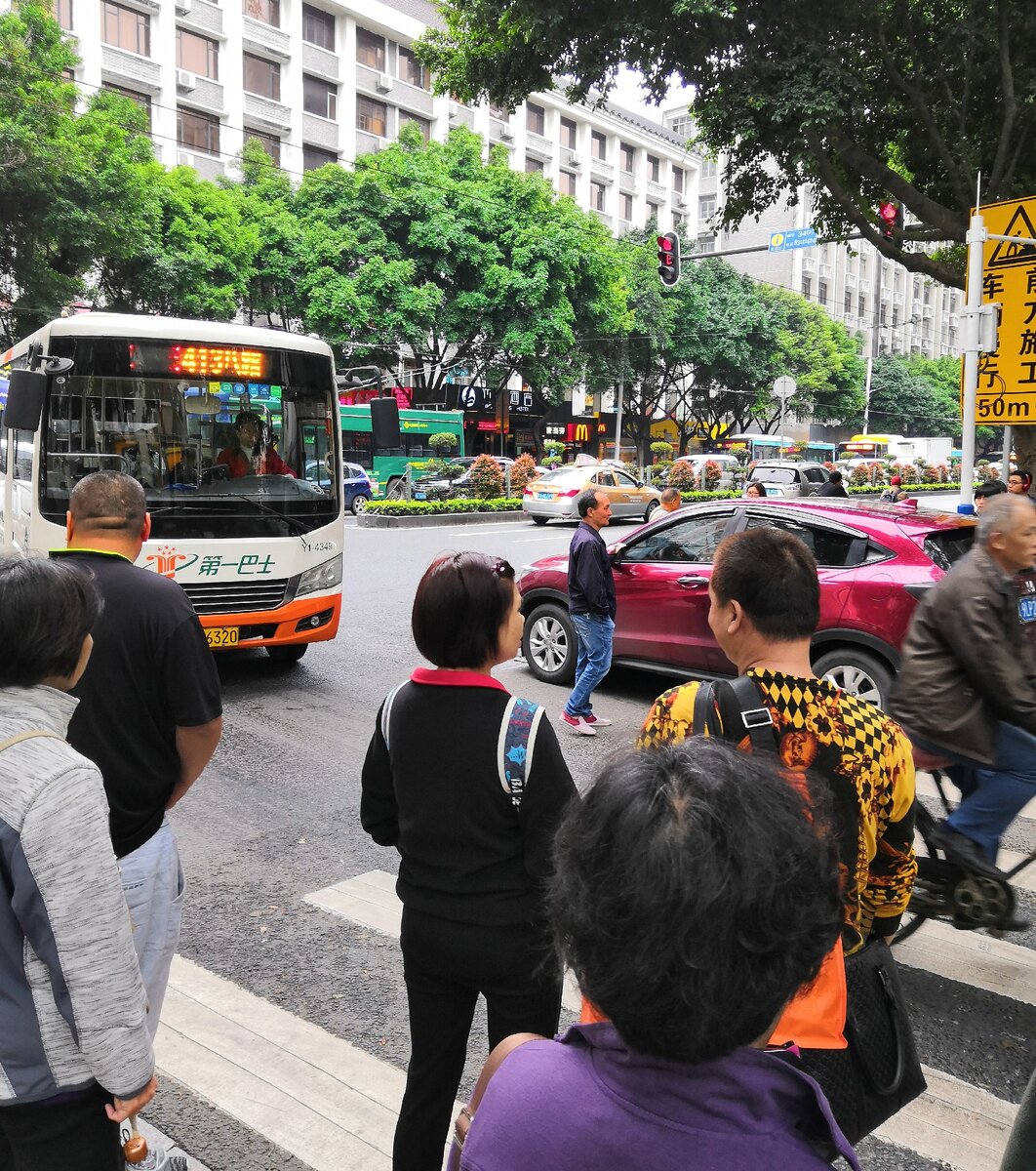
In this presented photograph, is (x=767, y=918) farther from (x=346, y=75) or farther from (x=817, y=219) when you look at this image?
(x=346, y=75)

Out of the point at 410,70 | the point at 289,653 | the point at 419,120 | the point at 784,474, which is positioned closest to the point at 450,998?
the point at 289,653

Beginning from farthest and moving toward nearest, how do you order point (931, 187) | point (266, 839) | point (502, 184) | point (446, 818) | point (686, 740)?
point (502, 184) < point (931, 187) < point (266, 839) < point (446, 818) < point (686, 740)

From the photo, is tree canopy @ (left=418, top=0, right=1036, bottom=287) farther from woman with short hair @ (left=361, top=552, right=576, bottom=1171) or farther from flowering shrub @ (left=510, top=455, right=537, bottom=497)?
flowering shrub @ (left=510, top=455, right=537, bottom=497)

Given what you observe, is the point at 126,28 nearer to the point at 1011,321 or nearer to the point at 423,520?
the point at 423,520

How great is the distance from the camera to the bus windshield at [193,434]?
283 inches

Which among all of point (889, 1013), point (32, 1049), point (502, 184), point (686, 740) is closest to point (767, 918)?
point (686, 740)

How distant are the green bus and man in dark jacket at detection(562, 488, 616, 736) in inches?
838

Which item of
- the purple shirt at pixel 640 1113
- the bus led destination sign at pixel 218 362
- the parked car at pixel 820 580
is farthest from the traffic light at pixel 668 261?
the purple shirt at pixel 640 1113

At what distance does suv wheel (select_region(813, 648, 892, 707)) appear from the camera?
6.58 m

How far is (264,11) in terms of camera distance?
1469 inches

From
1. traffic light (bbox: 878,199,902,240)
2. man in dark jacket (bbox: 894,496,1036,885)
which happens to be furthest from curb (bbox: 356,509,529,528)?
→ man in dark jacket (bbox: 894,496,1036,885)

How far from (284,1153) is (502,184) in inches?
1353

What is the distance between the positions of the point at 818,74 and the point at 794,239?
210 inches

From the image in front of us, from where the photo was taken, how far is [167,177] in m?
28.1
